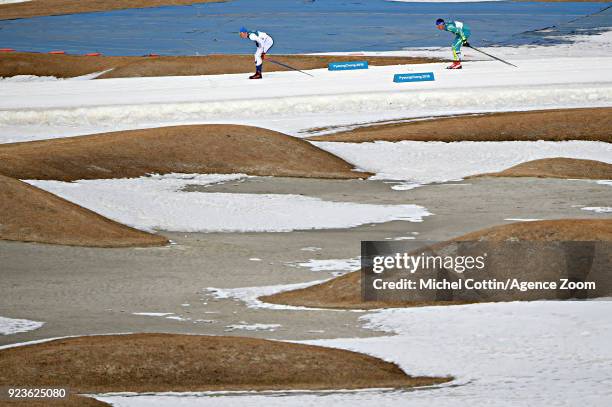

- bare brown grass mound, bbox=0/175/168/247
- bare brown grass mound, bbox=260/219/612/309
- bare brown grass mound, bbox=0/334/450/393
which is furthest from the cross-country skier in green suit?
bare brown grass mound, bbox=0/334/450/393

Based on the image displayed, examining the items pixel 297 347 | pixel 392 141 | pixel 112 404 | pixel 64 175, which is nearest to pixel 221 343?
pixel 297 347

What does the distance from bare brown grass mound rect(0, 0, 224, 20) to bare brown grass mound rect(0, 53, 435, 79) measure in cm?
2462

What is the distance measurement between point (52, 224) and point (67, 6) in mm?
63377

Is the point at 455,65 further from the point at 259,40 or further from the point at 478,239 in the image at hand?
the point at 478,239

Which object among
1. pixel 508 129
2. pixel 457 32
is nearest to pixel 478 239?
pixel 508 129

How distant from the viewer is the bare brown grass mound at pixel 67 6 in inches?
3305

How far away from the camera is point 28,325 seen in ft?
58.8

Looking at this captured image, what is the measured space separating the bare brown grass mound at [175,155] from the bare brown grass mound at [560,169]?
13.4ft

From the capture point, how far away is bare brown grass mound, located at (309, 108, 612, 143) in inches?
1578

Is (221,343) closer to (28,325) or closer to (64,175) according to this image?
(28,325)

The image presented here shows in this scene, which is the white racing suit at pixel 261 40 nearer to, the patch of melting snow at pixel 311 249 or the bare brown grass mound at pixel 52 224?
the bare brown grass mound at pixel 52 224

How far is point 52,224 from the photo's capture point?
25125mm

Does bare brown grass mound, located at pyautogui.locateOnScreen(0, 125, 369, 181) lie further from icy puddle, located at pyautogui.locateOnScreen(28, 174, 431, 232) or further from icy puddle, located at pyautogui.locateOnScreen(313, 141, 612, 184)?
icy puddle, located at pyautogui.locateOnScreen(28, 174, 431, 232)

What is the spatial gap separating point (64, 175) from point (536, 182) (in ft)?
36.0
